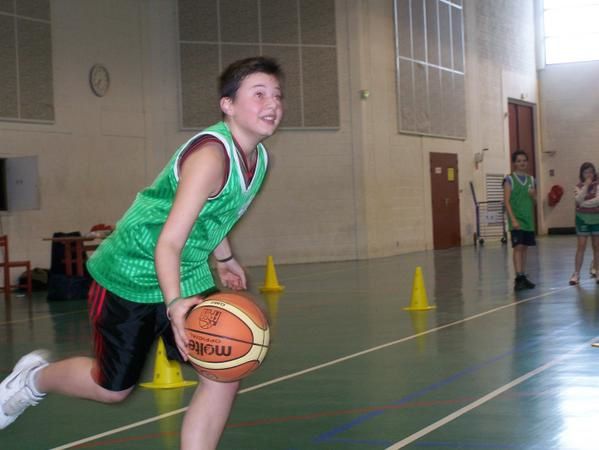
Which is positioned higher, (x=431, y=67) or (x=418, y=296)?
(x=431, y=67)

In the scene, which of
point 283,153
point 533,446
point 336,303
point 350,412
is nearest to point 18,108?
point 283,153

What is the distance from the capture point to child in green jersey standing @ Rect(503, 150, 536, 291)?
12156mm

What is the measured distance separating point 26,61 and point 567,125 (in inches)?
838

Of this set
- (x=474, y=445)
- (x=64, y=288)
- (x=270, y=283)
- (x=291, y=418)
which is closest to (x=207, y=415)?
(x=474, y=445)

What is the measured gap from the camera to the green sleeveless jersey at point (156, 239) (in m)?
3.43

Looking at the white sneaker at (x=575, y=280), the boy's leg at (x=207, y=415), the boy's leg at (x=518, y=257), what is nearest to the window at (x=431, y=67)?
the white sneaker at (x=575, y=280)

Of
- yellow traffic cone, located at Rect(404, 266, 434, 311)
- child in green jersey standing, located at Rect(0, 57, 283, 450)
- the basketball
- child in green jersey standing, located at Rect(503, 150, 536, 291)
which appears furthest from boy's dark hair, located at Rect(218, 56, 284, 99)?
child in green jersey standing, located at Rect(503, 150, 536, 291)

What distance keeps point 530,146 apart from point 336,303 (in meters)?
22.7

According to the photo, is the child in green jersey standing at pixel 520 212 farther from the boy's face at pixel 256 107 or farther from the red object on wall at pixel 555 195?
the red object on wall at pixel 555 195

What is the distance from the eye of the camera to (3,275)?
16.3m

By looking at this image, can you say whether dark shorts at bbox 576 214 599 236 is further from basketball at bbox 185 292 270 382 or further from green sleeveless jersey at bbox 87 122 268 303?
basketball at bbox 185 292 270 382

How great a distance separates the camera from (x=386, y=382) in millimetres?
6133

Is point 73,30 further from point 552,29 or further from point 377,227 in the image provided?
point 552,29

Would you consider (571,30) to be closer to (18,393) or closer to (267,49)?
(267,49)
